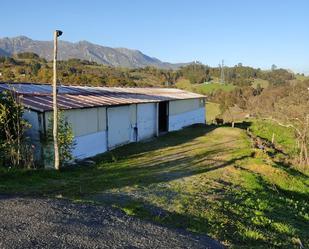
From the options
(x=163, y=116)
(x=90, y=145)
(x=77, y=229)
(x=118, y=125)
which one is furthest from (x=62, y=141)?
(x=163, y=116)

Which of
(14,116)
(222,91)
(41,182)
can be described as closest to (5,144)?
(14,116)

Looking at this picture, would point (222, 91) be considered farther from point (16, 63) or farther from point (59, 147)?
point (59, 147)

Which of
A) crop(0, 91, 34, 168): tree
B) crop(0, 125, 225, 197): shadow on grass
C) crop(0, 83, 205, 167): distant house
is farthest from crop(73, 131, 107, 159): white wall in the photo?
crop(0, 91, 34, 168): tree

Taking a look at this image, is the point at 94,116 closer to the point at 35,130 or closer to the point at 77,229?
the point at 35,130

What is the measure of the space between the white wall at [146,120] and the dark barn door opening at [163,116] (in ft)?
10.7

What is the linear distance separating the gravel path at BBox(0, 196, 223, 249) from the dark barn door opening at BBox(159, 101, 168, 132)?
26432 mm

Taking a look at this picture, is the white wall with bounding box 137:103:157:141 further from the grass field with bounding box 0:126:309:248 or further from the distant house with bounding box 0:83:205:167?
the grass field with bounding box 0:126:309:248

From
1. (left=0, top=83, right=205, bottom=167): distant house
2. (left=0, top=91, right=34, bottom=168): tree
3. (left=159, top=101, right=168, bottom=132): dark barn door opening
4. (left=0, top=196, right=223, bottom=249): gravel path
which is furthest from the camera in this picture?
(left=159, top=101, right=168, bottom=132): dark barn door opening

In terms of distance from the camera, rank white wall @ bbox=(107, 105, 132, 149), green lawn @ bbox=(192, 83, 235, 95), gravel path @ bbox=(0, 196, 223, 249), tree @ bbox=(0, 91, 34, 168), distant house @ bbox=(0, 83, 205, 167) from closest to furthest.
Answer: gravel path @ bbox=(0, 196, 223, 249) → tree @ bbox=(0, 91, 34, 168) → distant house @ bbox=(0, 83, 205, 167) → white wall @ bbox=(107, 105, 132, 149) → green lawn @ bbox=(192, 83, 235, 95)

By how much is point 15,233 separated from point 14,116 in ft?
33.8

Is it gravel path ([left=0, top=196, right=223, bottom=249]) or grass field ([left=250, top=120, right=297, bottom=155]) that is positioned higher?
gravel path ([left=0, top=196, right=223, bottom=249])

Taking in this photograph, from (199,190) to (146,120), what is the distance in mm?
17284

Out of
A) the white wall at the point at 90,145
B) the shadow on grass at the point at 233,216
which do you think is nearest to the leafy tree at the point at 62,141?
the white wall at the point at 90,145

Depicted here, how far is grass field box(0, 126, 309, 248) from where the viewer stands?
11281 millimetres
